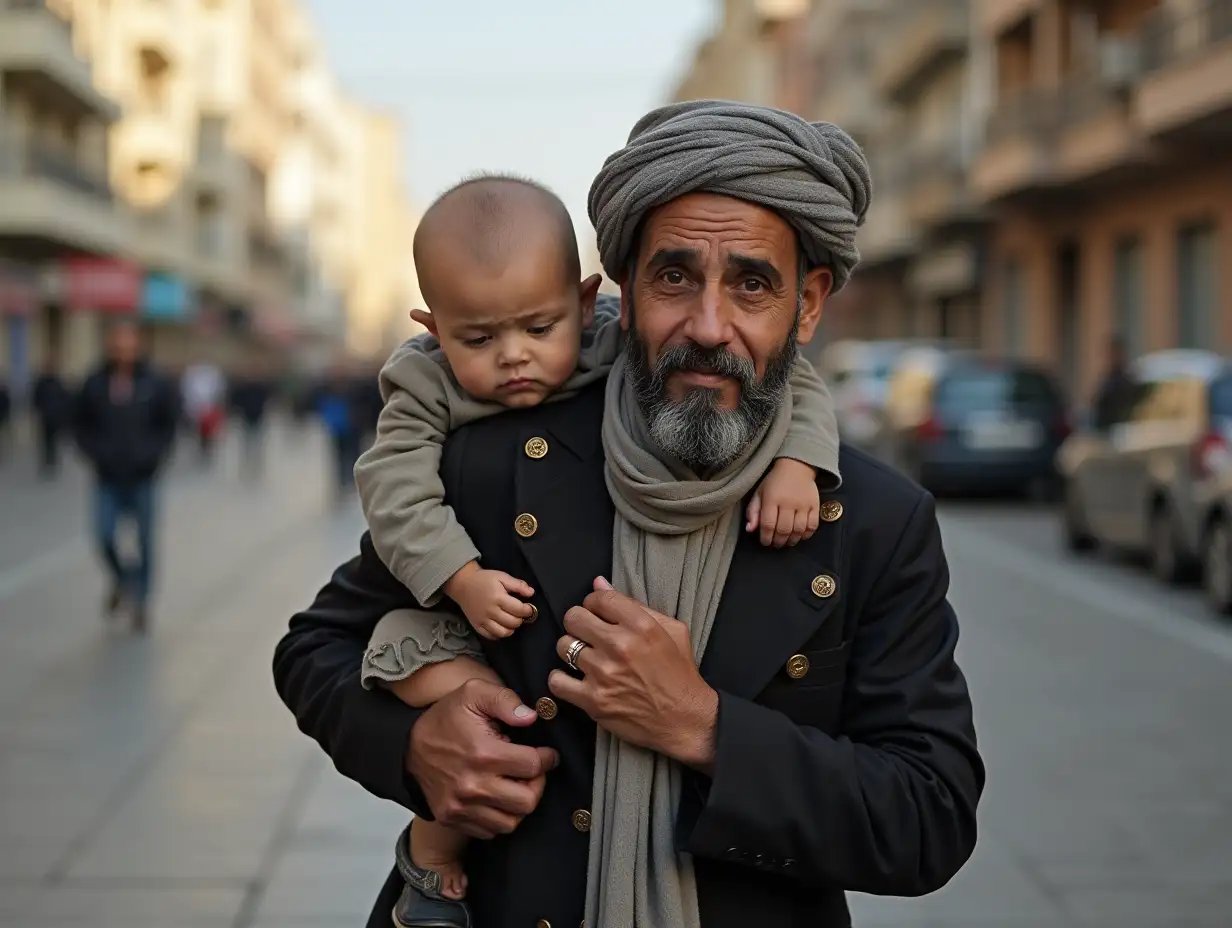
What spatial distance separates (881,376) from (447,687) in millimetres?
29177

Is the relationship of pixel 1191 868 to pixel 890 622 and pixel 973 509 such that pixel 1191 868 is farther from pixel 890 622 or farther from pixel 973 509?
pixel 973 509

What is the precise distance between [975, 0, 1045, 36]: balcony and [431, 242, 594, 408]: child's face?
3205cm

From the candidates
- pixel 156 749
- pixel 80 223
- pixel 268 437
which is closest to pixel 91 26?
pixel 80 223

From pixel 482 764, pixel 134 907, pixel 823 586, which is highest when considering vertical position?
pixel 823 586

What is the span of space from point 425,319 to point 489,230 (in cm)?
25

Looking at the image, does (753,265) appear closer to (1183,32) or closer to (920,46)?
(1183,32)

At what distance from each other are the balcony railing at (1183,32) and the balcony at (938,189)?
12309 mm

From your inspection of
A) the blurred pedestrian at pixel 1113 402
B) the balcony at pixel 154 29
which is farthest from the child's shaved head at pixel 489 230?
the balcony at pixel 154 29

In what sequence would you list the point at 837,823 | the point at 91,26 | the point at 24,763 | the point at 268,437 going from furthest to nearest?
the point at 268,437, the point at 91,26, the point at 24,763, the point at 837,823

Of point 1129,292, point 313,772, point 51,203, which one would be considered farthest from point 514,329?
point 51,203

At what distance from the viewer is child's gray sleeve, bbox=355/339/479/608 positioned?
2500 mm

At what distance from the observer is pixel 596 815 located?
2367 millimetres

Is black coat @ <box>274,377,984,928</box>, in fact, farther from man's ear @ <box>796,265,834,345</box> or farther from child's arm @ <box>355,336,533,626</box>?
man's ear @ <box>796,265,834,345</box>

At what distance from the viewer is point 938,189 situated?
40.0 meters
